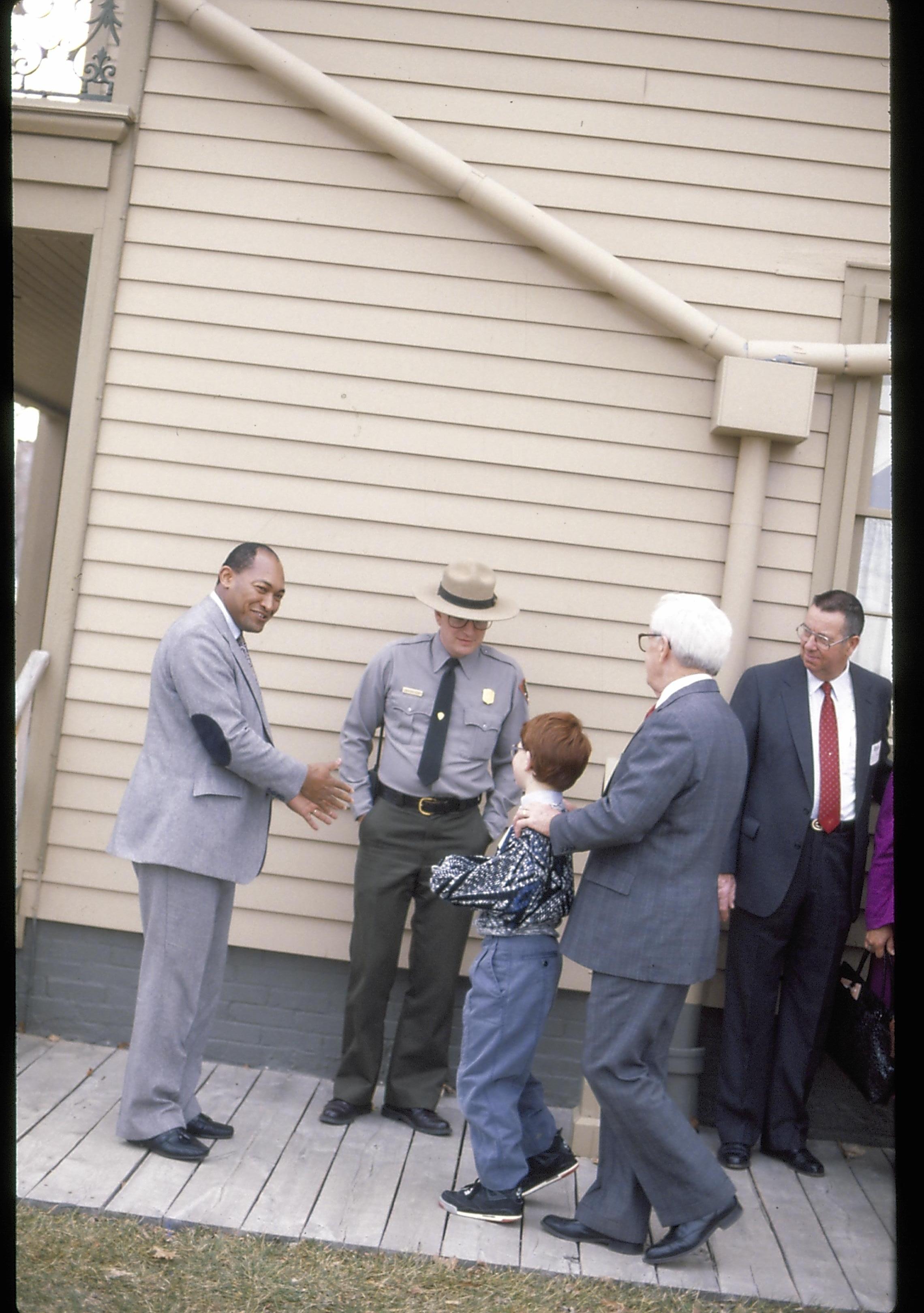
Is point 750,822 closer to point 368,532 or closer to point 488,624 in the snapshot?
point 488,624

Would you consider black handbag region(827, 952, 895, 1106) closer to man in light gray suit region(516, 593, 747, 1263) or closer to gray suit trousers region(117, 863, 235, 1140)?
man in light gray suit region(516, 593, 747, 1263)

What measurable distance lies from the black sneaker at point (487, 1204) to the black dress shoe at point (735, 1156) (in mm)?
990

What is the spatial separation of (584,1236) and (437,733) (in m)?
1.72

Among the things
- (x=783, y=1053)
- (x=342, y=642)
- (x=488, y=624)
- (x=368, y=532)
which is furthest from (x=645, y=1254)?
(x=368, y=532)

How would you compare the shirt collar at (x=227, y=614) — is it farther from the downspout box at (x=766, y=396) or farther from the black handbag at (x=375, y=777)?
the downspout box at (x=766, y=396)

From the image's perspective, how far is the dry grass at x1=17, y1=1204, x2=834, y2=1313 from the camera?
3010mm

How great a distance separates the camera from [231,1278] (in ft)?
10.2

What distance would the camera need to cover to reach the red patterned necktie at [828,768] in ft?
13.9

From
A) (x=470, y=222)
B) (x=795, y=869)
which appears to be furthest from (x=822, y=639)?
(x=470, y=222)

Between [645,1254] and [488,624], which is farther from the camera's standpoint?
[488,624]

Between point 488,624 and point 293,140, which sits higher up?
point 293,140

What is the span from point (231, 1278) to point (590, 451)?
124 inches

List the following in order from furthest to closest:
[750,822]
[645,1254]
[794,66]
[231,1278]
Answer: [794,66] → [750,822] → [645,1254] → [231,1278]

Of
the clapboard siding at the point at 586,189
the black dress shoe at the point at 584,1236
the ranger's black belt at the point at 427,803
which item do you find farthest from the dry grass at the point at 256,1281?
the clapboard siding at the point at 586,189
